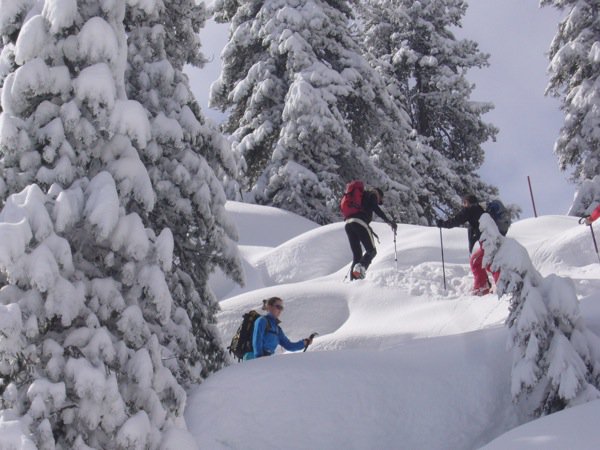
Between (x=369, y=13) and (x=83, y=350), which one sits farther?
(x=369, y=13)

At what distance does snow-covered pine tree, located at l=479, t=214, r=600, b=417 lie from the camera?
5.88m

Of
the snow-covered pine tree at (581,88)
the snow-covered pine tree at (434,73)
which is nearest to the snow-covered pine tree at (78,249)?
the snow-covered pine tree at (581,88)

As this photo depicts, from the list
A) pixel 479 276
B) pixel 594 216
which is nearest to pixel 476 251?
pixel 479 276

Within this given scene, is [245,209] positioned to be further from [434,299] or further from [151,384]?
[151,384]

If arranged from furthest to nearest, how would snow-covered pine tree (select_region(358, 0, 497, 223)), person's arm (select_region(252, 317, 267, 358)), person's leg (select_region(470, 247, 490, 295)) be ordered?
snow-covered pine tree (select_region(358, 0, 497, 223)), person's leg (select_region(470, 247, 490, 295)), person's arm (select_region(252, 317, 267, 358))

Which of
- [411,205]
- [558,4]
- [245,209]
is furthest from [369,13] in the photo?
[245,209]

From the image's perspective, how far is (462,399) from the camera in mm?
6422

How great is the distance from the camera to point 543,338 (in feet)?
20.0

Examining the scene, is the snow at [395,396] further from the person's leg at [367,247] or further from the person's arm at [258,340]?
the person's leg at [367,247]

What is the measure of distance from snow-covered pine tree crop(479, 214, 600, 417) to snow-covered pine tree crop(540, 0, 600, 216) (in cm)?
1541

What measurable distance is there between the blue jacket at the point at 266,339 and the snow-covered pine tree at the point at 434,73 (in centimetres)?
2082

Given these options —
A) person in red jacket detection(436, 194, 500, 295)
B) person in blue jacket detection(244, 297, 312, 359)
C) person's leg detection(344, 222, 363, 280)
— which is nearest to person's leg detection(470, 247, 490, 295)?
person in red jacket detection(436, 194, 500, 295)

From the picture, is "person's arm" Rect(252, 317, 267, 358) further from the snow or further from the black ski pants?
the black ski pants

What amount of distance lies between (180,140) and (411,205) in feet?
50.3
